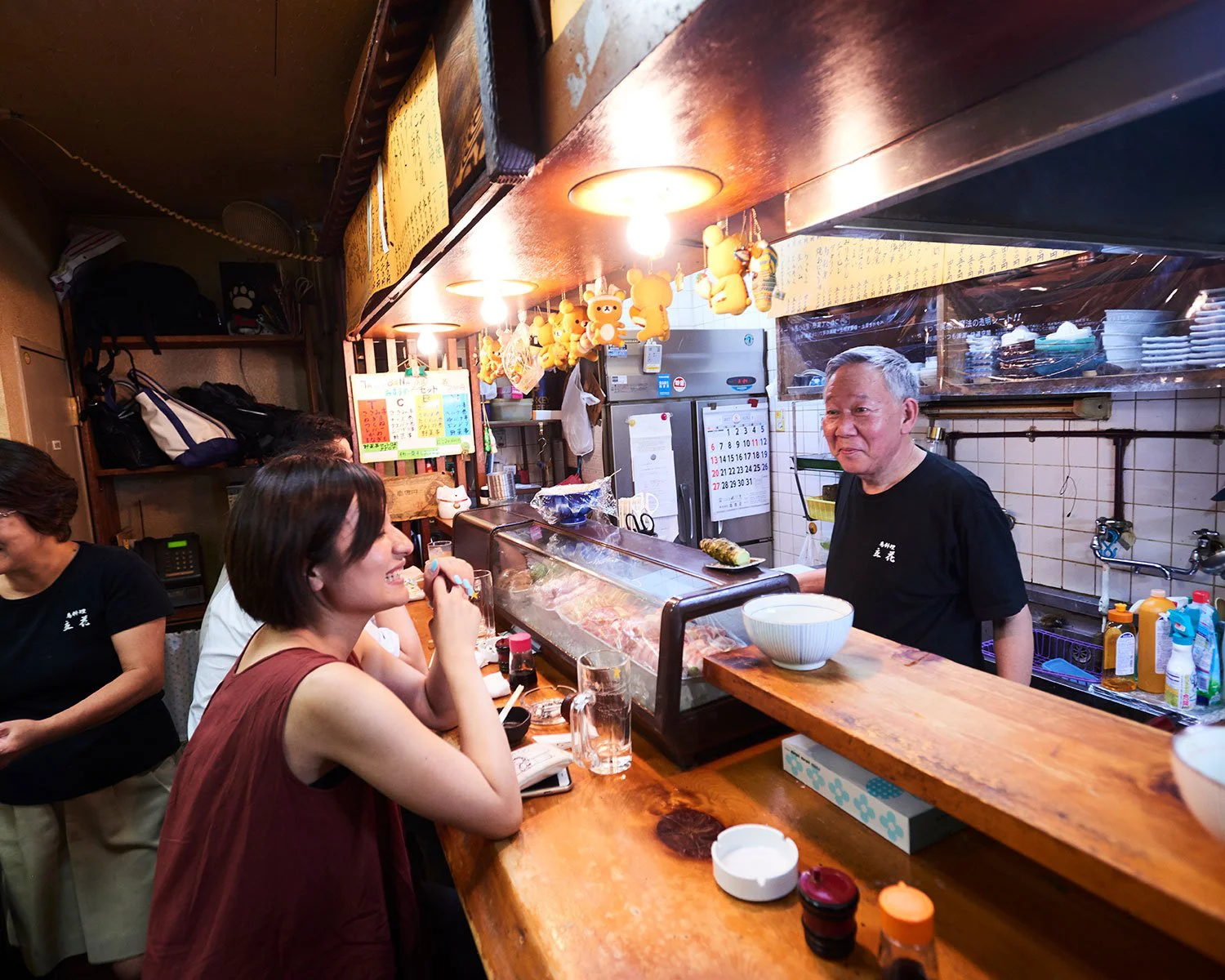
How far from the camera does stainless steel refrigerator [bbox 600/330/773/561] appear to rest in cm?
484

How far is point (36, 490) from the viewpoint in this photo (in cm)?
200

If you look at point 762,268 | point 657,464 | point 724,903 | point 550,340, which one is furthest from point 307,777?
point 657,464

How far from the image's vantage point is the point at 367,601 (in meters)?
1.42

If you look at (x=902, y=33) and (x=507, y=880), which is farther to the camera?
(x=507, y=880)

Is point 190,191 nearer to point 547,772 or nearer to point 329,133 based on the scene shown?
point 329,133

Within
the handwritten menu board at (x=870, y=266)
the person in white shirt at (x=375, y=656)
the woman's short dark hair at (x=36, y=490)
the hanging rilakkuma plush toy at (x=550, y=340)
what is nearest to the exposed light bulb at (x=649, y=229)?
the person in white shirt at (x=375, y=656)

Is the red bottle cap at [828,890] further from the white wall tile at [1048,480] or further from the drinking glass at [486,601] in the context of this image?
the white wall tile at [1048,480]

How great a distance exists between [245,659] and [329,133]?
2.76 m

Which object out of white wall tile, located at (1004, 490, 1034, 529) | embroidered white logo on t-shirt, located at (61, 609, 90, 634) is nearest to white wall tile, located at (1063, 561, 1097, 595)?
white wall tile, located at (1004, 490, 1034, 529)

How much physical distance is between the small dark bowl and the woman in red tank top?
0.29m

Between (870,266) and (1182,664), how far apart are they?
2.33 meters

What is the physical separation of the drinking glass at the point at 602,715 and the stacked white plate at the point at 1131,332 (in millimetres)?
2616

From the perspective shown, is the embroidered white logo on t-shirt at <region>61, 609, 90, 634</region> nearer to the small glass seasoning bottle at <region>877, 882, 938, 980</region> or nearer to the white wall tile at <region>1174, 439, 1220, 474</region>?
the small glass seasoning bottle at <region>877, 882, 938, 980</region>

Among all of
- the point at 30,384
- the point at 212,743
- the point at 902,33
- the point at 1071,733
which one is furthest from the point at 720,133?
the point at 30,384
